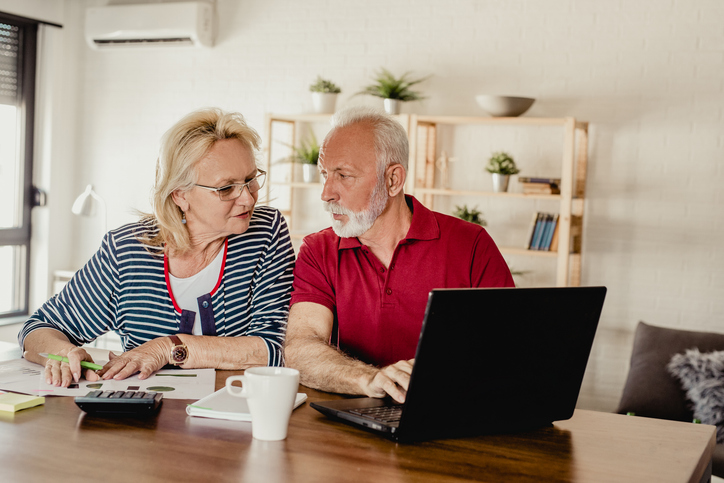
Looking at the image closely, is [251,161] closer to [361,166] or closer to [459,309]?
[361,166]

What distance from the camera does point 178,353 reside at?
5.62ft

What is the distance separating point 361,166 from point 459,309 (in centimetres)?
96

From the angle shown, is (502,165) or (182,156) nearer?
(182,156)

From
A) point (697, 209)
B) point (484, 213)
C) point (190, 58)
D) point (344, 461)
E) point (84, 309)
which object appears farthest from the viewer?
point (190, 58)

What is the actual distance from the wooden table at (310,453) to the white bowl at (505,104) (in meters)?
2.88

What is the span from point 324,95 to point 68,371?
10.7 feet

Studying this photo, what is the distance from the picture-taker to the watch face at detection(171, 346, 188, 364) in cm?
171

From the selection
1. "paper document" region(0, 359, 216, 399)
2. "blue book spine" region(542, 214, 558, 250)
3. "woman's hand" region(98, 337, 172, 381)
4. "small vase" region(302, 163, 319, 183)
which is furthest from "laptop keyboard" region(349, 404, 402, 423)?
"small vase" region(302, 163, 319, 183)

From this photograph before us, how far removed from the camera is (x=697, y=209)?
3.95 meters

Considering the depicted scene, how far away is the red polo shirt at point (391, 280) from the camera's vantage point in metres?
1.98

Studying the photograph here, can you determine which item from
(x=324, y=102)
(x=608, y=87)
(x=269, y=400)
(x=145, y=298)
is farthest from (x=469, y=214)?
(x=269, y=400)

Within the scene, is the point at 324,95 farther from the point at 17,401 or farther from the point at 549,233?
the point at 17,401

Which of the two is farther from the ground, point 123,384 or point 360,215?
point 360,215

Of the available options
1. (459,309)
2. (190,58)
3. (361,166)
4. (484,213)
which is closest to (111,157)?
(190,58)
